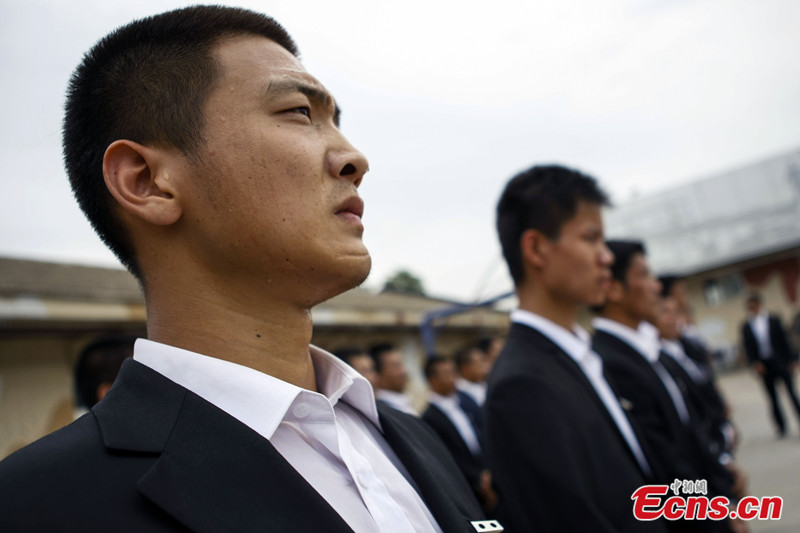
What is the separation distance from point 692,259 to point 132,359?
26607 millimetres

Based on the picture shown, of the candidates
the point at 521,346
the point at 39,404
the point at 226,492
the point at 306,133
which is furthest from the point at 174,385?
the point at 39,404

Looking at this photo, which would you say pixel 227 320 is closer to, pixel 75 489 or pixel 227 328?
pixel 227 328

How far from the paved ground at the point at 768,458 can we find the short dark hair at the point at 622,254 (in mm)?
2492

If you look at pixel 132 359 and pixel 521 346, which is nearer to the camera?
pixel 132 359

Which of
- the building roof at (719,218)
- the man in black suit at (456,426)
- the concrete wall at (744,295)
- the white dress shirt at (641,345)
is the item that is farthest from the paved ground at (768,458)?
the building roof at (719,218)

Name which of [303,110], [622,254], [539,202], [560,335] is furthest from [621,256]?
[303,110]

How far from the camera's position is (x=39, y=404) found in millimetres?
6082

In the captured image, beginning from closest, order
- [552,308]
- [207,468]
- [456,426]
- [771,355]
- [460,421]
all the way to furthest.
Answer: [207,468] → [552,308] → [456,426] → [460,421] → [771,355]

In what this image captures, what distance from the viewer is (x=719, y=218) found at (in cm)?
2461

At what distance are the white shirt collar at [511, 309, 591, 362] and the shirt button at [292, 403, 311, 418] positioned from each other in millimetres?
1503

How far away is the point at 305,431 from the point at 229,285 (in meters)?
0.37

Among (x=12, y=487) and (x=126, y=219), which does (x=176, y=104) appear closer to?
(x=126, y=219)

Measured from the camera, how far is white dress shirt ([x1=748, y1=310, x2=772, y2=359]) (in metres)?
9.65

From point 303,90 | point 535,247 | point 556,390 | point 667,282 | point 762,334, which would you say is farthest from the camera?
point 762,334
